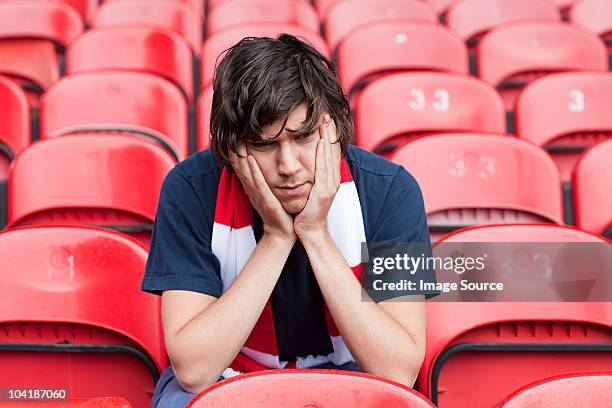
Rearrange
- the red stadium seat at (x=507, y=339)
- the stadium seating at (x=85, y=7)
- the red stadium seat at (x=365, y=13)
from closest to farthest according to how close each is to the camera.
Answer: the red stadium seat at (x=507, y=339)
the red stadium seat at (x=365, y=13)
the stadium seating at (x=85, y=7)

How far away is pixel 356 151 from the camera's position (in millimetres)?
1172

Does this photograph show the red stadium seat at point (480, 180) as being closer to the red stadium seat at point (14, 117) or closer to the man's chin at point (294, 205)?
the man's chin at point (294, 205)

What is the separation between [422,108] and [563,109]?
0.43 meters

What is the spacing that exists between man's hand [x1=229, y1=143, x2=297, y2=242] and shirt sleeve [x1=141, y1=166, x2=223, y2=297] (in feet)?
0.26

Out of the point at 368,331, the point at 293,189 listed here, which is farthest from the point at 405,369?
the point at 293,189

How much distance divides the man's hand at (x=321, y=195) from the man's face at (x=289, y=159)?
0.4 inches

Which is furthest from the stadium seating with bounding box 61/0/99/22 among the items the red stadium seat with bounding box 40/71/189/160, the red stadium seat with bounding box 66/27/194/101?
the red stadium seat with bounding box 40/71/189/160

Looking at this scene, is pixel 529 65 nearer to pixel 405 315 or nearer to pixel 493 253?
pixel 493 253

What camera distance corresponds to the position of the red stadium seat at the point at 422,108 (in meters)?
2.02

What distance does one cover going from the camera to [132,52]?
2.50 metres

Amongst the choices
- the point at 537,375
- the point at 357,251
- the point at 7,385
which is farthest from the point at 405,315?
the point at 7,385

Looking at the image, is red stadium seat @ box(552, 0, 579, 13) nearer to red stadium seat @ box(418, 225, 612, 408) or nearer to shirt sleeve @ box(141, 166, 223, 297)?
red stadium seat @ box(418, 225, 612, 408)

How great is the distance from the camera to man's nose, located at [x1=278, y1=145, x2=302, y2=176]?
0.98 meters

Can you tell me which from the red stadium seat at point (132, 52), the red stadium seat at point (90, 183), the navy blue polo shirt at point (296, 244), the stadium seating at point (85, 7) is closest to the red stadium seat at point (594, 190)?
the navy blue polo shirt at point (296, 244)
